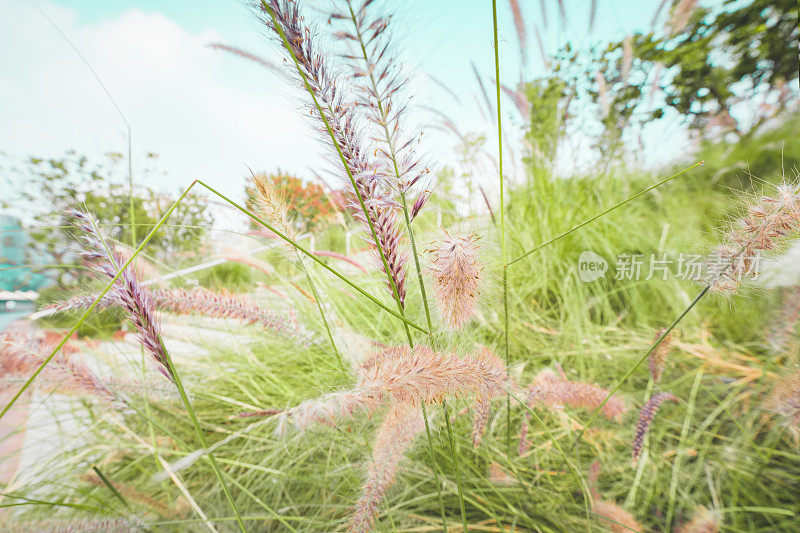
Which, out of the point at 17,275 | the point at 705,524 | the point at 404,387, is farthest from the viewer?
the point at 17,275

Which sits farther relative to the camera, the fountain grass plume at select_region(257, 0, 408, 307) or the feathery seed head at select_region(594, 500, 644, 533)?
the feathery seed head at select_region(594, 500, 644, 533)

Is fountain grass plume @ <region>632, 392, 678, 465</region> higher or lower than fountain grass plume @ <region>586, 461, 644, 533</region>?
higher

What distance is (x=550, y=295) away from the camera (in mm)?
1036

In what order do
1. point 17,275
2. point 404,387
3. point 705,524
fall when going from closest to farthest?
point 404,387 < point 705,524 < point 17,275

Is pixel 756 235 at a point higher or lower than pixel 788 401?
higher

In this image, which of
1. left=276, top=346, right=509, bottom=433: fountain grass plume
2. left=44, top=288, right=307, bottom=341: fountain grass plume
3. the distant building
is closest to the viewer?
left=276, top=346, right=509, bottom=433: fountain grass plume

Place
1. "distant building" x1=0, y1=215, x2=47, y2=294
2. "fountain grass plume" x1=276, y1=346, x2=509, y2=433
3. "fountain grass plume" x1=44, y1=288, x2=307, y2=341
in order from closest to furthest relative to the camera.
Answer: "fountain grass plume" x1=276, y1=346, x2=509, y2=433, "fountain grass plume" x1=44, y1=288, x2=307, y2=341, "distant building" x1=0, y1=215, x2=47, y2=294

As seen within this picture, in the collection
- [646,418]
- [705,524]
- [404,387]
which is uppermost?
[404,387]

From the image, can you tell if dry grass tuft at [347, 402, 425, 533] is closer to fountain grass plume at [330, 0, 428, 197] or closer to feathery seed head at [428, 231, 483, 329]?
feathery seed head at [428, 231, 483, 329]

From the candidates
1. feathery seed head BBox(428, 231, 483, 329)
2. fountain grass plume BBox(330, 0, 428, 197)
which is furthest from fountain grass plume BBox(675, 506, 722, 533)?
fountain grass plume BBox(330, 0, 428, 197)

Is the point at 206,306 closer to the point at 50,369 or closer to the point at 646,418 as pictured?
the point at 50,369

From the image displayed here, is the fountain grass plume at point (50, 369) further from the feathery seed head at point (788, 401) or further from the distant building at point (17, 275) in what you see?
the feathery seed head at point (788, 401)

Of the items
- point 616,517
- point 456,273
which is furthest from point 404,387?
point 616,517

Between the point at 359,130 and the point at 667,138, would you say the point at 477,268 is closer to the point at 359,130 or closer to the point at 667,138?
the point at 359,130
